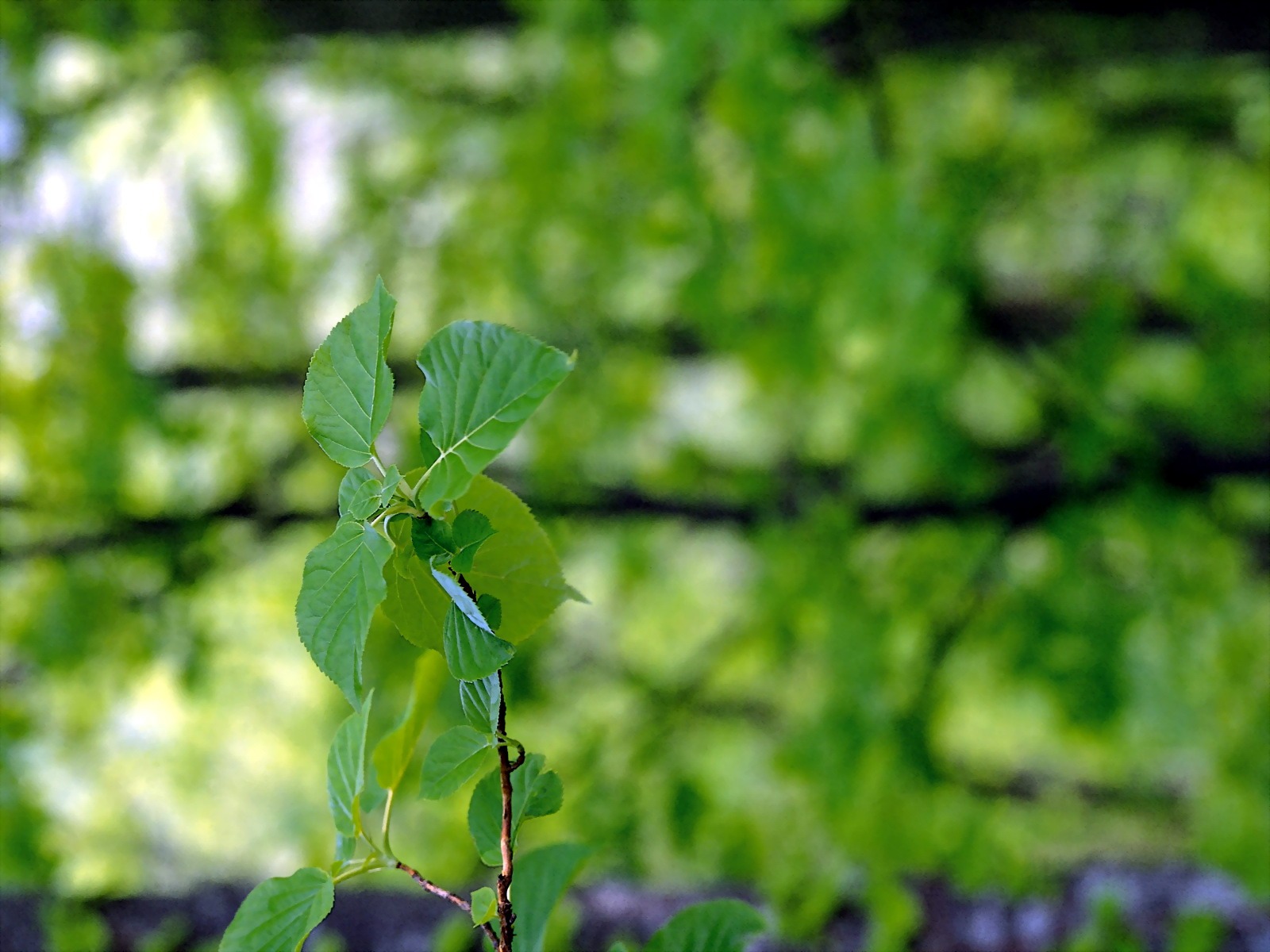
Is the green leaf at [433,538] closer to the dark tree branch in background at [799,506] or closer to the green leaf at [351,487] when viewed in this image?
the green leaf at [351,487]

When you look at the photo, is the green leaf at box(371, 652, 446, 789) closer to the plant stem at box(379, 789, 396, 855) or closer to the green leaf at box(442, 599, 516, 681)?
the plant stem at box(379, 789, 396, 855)

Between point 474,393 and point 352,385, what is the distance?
6cm

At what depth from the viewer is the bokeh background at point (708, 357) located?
A: 205 cm

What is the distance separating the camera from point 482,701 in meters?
0.48

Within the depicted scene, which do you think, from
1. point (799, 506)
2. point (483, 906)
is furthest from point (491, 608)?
point (799, 506)

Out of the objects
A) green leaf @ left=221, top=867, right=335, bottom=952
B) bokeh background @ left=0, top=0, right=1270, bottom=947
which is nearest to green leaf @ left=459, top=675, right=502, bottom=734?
green leaf @ left=221, top=867, right=335, bottom=952

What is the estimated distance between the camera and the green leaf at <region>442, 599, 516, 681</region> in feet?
1.43

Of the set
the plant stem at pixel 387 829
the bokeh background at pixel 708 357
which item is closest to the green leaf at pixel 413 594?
the plant stem at pixel 387 829

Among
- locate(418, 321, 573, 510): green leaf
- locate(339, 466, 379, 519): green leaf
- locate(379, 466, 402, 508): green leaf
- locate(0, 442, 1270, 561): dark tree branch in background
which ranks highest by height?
locate(418, 321, 573, 510): green leaf

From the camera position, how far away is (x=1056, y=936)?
144 centimetres

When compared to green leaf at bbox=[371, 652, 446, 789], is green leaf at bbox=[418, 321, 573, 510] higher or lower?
higher

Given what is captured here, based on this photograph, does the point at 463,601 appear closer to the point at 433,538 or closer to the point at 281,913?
the point at 433,538

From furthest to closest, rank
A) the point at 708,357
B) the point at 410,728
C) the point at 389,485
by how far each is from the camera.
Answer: the point at 708,357
the point at 410,728
the point at 389,485

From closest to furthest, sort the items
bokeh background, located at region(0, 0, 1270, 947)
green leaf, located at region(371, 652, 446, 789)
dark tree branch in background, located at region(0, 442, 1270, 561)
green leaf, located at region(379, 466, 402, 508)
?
green leaf, located at region(379, 466, 402, 508) → green leaf, located at region(371, 652, 446, 789) → bokeh background, located at region(0, 0, 1270, 947) → dark tree branch in background, located at region(0, 442, 1270, 561)
